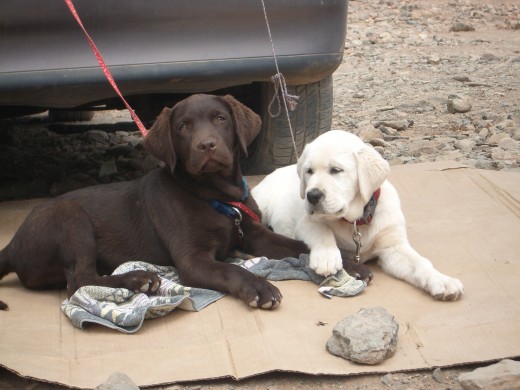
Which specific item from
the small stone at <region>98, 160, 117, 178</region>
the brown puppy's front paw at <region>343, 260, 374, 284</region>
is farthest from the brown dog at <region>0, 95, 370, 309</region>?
the small stone at <region>98, 160, 117, 178</region>

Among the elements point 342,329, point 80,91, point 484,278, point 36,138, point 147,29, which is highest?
point 147,29

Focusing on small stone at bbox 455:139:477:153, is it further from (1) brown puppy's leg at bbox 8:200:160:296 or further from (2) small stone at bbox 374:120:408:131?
(1) brown puppy's leg at bbox 8:200:160:296

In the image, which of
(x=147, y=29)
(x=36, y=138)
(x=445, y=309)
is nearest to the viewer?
(x=445, y=309)

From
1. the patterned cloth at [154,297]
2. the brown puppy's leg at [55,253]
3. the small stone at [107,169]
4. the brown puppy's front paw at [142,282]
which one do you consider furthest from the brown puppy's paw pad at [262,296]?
the small stone at [107,169]

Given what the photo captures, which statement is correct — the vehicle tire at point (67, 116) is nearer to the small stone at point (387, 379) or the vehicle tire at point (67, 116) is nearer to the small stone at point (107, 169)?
the small stone at point (107, 169)

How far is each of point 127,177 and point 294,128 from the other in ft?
4.71

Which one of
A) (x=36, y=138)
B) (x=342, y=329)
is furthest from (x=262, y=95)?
(x=36, y=138)

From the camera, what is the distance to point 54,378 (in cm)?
301

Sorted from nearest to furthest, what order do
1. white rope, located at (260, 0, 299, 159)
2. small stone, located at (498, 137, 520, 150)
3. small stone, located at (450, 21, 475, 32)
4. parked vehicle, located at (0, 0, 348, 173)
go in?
parked vehicle, located at (0, 0, 348, 173)
white rope, located at (260, 0, 299, 159)
small stone, located at (498, 137, 520, 150)
small stone, located at (450, 21, 475, 32)

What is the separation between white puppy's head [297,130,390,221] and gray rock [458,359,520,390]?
1095mm

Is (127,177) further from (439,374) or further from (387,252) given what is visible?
(439,374)

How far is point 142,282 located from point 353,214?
1025 mm

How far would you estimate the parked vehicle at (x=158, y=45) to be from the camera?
4039mm

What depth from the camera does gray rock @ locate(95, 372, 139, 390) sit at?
9.21ft
